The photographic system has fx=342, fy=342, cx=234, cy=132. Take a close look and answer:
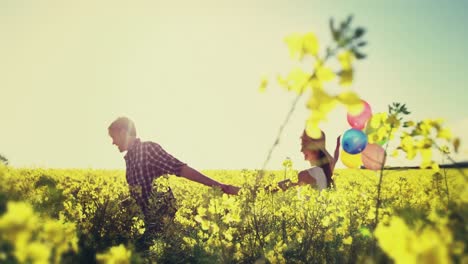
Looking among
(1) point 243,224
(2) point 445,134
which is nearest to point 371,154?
(1) point 243,224

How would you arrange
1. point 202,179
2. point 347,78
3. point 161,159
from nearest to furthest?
1. point 347,78
2. point 202,179
3. point 161,159

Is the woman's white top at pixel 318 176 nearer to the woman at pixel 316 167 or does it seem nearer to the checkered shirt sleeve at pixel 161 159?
the woman at pixel 316 167

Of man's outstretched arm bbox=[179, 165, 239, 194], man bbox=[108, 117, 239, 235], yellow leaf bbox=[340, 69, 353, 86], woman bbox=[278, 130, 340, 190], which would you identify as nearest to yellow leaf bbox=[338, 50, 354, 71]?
yellow leaf bbox=[340, 69, 353, 86]

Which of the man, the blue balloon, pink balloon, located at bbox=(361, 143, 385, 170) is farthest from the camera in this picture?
pink balloon, located at bbox=(361, 143, 385, 170)

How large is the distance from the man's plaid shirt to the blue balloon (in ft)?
10.4

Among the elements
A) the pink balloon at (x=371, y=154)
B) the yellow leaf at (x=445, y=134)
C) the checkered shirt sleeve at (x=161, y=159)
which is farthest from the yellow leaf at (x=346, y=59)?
the pink balloon at (x=371, y=154)

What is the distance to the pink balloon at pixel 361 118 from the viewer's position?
5.95 metres

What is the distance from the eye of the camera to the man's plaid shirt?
4.17 m

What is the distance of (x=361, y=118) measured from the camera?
19.6 feet

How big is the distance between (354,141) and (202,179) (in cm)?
323

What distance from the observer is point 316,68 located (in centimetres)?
98

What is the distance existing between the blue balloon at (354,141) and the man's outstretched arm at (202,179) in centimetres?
311

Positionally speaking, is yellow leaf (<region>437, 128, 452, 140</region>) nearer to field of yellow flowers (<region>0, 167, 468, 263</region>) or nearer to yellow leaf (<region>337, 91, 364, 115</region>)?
field of yellow flowers (<region>0, 167, 468, 263</region>)

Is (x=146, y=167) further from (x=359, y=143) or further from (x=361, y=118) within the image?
(x=361, y=118)
